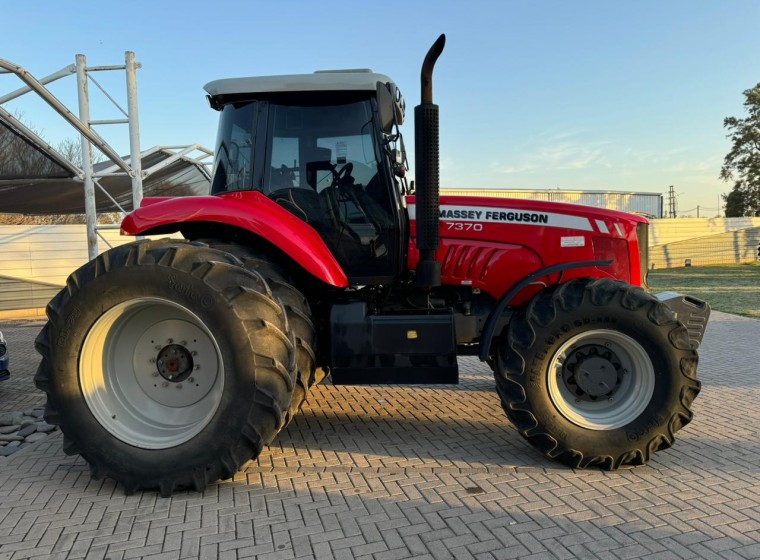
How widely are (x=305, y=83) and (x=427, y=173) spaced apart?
3.50 feet

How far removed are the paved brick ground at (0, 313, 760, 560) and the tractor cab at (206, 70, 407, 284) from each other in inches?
53.0

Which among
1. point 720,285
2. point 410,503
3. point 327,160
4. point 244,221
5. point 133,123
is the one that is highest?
point 133,123

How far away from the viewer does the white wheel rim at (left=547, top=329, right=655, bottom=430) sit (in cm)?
349

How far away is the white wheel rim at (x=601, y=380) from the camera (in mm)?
3490

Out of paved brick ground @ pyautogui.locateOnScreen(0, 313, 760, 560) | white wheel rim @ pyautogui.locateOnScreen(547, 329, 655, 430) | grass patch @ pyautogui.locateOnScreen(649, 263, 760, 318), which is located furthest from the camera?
grass patch @ pyautogui.locateOnScreen(649, 263, 760, 318)

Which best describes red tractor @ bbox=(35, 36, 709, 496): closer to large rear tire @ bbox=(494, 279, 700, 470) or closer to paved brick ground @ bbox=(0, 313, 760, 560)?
large rear tire @ bbox=(494, 279, 700, 470)

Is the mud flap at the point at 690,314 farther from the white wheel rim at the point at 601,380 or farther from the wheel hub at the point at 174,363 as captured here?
the wheel hub at the point at 174,363

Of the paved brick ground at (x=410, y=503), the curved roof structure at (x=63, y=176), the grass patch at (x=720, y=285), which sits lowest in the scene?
the paved brick ground at (x=410, y=503)

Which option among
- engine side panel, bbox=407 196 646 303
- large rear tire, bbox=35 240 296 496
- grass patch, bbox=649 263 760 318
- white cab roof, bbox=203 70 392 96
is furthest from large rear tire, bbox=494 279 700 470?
grass patch, bbox=649 263 760 318

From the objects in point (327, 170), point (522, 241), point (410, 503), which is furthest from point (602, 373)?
Result: point (327, 170)

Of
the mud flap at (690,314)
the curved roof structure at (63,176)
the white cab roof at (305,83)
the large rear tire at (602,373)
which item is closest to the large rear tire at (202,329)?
the white cab roof at (305,83)

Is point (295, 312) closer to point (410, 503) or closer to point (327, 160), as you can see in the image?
point (327, 160)

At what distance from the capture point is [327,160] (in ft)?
12.5

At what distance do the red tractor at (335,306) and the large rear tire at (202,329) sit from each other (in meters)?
0.01
